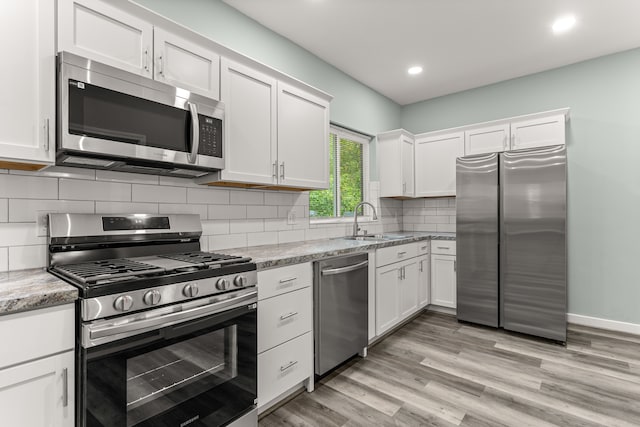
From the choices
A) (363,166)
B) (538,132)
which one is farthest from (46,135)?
(538,132)

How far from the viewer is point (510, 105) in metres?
3.89

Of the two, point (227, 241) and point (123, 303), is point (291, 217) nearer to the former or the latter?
point (227, 241)

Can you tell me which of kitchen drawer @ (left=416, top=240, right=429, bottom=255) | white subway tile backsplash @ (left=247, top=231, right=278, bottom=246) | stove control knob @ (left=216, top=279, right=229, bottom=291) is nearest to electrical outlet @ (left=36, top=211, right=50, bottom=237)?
stove control knob @ (left=216, top=279, right=229, bottom=291)

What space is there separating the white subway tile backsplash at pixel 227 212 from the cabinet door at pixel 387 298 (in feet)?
4.13

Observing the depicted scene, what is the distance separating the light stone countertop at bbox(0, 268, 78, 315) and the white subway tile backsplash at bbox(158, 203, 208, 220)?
782 mm

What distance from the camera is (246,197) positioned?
2.58 m

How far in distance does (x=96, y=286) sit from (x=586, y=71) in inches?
182

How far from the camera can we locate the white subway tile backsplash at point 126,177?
182 cm

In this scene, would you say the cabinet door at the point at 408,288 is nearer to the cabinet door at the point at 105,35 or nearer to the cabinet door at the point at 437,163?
the cabinet door at the point at 437,163

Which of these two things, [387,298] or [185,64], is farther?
[387,298]

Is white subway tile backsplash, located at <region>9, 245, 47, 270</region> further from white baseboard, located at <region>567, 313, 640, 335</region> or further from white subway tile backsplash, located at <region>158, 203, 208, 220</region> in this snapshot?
white baseboard, located at <region>567, 313, 640, 335</region>

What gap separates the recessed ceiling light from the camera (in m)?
2.69

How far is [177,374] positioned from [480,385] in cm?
200

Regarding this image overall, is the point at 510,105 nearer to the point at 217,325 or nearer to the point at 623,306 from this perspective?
the point at 623,306
